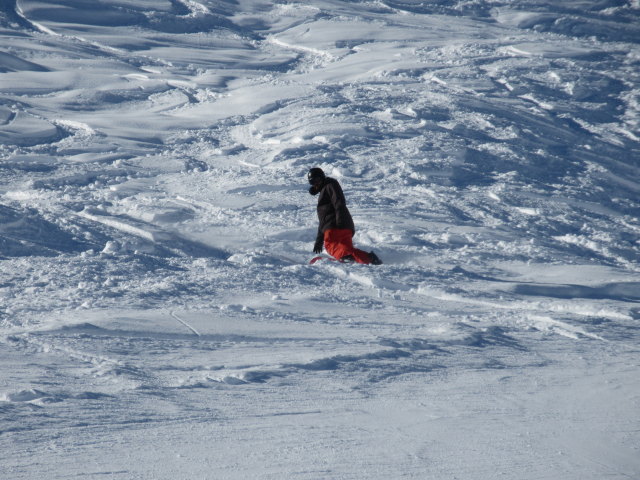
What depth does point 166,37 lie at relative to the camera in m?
16.3

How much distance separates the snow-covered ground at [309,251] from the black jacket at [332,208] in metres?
0.42

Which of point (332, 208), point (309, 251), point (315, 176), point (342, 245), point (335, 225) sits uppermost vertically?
point (315, 176)

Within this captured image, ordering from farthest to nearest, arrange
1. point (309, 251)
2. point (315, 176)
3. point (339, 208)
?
point (309, 251)
point (315, 176)
point (339, 208)

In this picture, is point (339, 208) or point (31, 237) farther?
point (31, 237)

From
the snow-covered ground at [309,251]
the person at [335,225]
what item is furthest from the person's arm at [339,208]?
the snow-covered ground at [309,251]

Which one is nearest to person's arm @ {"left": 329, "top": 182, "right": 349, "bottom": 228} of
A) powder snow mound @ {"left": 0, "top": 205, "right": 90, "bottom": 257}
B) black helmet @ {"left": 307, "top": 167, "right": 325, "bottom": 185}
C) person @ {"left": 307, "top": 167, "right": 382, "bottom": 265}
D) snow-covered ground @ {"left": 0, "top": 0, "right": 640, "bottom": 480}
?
person @ {"left": 307, "top": 167, "right": 382, "bottom": 265}

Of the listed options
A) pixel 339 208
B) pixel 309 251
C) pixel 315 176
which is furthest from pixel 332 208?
pixel 309 251

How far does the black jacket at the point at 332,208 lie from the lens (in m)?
6.23

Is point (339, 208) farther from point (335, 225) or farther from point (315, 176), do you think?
point (315, 176)

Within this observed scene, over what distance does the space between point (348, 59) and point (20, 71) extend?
6595 millimetres

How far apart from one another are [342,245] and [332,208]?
36 cm

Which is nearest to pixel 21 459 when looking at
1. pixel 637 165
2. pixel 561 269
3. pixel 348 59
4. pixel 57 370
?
pixel 57 370

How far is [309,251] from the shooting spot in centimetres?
668

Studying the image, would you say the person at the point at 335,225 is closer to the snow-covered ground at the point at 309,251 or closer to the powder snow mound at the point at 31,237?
the snow-covered ground at the point at 309,251
